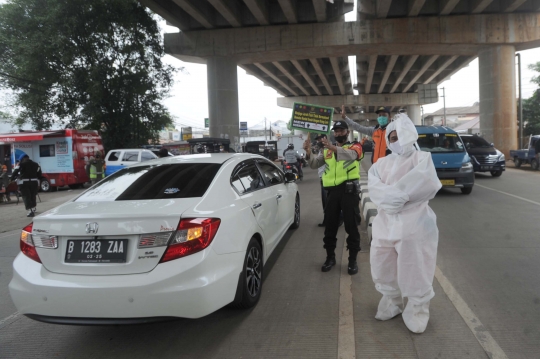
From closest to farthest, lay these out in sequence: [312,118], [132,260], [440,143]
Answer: [132,260] < [312,118] < [440,143]

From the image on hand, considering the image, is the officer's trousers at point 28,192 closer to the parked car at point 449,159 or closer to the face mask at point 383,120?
the face mask at point 383,120

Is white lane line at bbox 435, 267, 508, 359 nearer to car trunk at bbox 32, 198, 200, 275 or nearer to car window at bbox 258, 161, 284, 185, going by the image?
car window at bbox 258, 161, 284, 185

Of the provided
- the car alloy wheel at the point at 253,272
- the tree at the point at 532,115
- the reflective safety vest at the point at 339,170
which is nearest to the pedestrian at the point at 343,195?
the reflective safety vest at the point at 339,170

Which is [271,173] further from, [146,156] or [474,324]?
[146,156]

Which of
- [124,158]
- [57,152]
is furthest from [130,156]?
[57,152]

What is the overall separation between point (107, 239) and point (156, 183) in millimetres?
971

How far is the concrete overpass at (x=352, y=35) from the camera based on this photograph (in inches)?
840

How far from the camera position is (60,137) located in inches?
742

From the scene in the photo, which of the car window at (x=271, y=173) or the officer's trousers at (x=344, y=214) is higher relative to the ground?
the car window at (x=271, y=173)

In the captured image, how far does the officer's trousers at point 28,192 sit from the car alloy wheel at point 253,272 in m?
9.43

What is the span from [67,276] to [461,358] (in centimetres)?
298

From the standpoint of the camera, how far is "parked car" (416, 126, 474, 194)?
36.9 ft

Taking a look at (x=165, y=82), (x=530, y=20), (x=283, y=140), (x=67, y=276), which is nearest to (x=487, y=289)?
(x=67, y=276)

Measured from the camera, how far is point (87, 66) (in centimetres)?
2397
